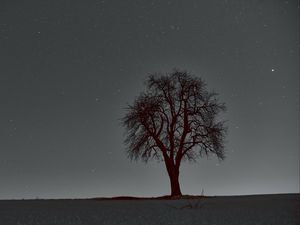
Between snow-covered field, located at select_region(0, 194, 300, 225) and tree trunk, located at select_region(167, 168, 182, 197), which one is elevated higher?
tree trunk, located at select_region(167, 168, 182, 197)

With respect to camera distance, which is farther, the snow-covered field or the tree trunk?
the tree trunk

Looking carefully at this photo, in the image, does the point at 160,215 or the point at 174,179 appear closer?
the point at 160,215

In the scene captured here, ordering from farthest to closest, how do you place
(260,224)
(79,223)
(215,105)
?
1. (215,105)
2. (79,223)
3. (260,224)

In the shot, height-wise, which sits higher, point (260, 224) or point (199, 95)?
point (199, 95)

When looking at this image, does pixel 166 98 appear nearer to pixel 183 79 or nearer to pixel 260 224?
pixel 183 79

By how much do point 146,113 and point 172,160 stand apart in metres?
3.66

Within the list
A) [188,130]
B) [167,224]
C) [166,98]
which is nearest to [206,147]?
[188,130]

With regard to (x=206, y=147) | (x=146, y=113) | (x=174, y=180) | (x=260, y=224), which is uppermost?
(x=146, y=113)

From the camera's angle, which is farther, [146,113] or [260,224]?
[146,113]

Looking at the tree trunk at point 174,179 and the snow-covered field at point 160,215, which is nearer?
the snow-covered field at point 160,215

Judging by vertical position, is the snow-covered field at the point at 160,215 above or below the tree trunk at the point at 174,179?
below

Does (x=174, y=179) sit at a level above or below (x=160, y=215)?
above

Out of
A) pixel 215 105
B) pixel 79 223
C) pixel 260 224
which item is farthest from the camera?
pixel 215 105

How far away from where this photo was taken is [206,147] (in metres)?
31.0
